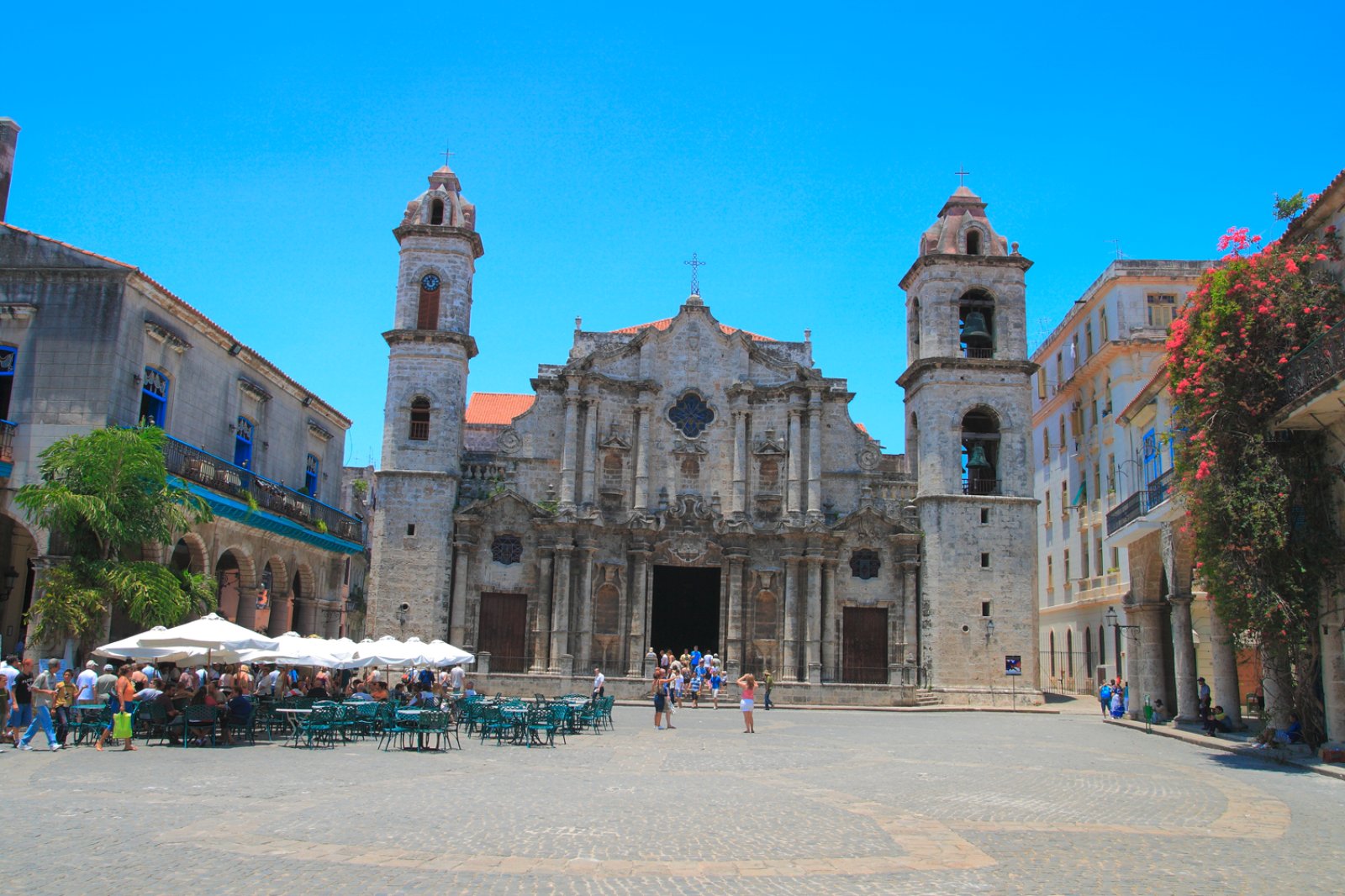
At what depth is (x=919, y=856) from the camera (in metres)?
10.3

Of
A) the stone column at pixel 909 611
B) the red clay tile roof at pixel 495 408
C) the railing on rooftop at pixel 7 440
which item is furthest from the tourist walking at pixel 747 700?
the red clay tile roof at pixel 495 408

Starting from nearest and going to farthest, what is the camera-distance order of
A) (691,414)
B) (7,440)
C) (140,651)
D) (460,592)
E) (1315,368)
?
(1315,368)
(140,651)
(7,440)
(460,592)
(691,414)

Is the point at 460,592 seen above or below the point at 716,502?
below

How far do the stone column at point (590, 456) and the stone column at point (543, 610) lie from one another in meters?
2.34

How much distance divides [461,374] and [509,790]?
90.8 ft

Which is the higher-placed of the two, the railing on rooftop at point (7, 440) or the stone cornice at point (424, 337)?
the stone cornice at point (424, 337)

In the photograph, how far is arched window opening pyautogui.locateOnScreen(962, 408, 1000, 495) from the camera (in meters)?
40.2

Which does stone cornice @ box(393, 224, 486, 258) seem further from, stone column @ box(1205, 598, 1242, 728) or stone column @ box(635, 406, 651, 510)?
stone column @ box(1205, 598, 1242, 728)

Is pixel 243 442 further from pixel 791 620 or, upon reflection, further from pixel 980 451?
pixel 980 451

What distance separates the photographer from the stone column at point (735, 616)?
1522 inches

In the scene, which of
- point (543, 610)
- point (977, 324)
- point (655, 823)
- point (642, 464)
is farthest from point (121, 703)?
point (977, 324)

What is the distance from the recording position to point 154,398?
25.5 metres

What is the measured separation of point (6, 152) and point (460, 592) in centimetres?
1936

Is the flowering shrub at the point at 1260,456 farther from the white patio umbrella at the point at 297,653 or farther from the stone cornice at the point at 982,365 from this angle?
the stone cornice at the point at 982,365
